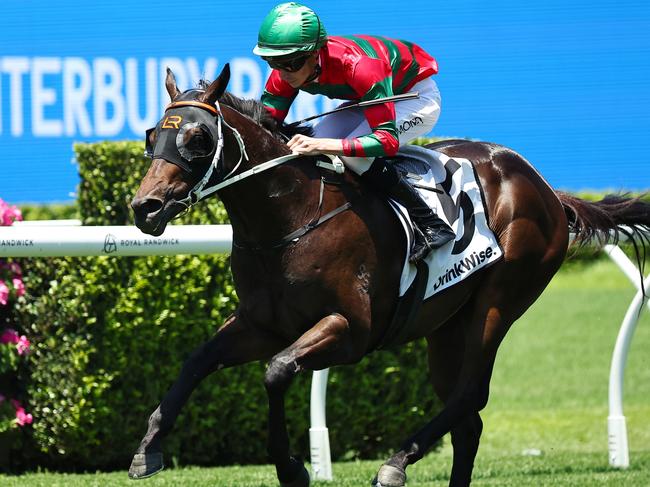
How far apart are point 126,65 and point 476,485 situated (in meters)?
3.85

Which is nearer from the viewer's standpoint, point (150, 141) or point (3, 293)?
point (150, 141)

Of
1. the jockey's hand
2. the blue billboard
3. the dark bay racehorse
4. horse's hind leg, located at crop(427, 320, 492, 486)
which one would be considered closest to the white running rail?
horse's hind leg, located at crop(427, 320, 492, 486)

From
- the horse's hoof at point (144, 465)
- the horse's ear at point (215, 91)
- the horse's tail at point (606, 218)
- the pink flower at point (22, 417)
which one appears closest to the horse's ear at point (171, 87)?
the horse's ear at point (215, 91)

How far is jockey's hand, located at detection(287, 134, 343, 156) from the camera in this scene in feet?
13.4

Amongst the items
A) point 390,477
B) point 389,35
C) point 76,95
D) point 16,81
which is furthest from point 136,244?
point 389,35

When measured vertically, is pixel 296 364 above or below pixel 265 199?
below

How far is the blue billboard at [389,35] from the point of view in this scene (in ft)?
25.0

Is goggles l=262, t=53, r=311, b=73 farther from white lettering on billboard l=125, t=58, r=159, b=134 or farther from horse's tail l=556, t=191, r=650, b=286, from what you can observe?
white lettering on billboard l=125, t=58, r=159, b=134

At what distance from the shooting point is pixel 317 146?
4086 millimetres

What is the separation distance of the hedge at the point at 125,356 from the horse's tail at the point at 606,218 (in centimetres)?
157

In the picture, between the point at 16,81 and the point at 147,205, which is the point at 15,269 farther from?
the point at 147,205

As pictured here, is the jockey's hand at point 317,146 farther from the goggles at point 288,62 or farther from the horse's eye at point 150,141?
the horse's eye at point 150,141

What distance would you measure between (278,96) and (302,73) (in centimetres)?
25

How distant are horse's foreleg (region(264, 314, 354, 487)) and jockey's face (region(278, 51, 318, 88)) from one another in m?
0.85
